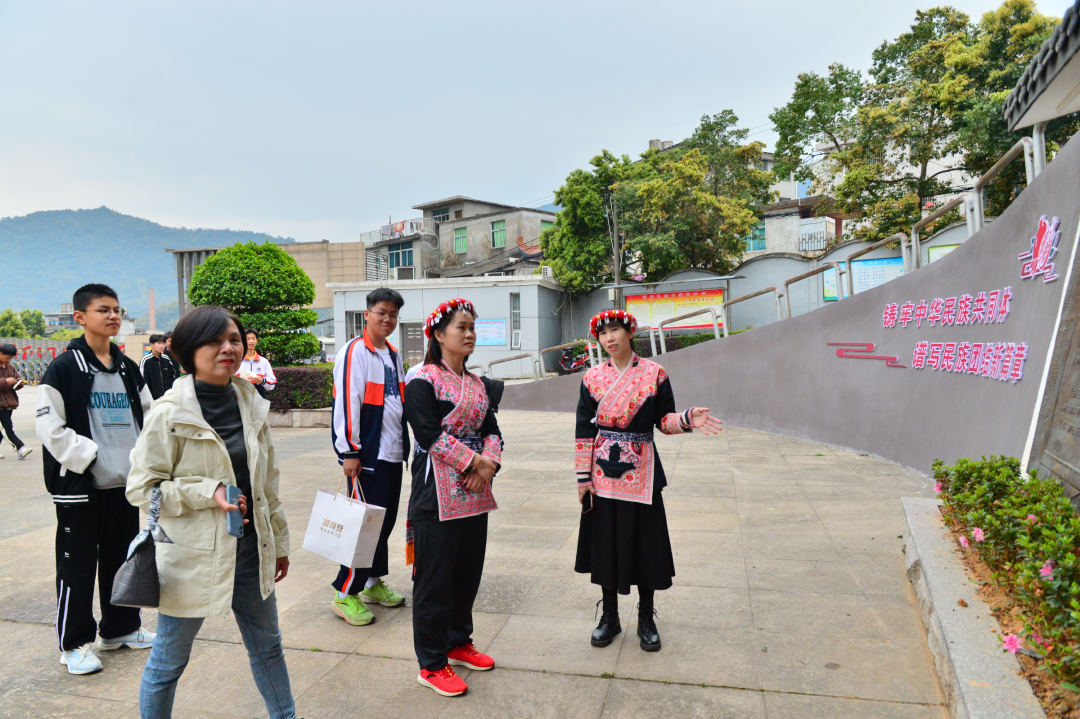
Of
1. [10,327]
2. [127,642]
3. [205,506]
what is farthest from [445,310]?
[10,327]

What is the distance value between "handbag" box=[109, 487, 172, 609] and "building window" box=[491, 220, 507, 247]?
29.9 meters

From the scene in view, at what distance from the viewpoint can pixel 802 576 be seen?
3.90 meters

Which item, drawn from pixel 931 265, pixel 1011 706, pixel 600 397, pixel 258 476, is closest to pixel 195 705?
pixel 258 476

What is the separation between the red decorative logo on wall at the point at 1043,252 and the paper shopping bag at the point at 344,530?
461 centimetres

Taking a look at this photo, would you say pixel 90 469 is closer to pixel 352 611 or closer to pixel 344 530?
pixel 344 530

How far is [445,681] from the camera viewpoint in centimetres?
273

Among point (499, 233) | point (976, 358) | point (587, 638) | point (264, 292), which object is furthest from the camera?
point (499, 233)

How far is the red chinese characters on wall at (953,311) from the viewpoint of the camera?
548cm

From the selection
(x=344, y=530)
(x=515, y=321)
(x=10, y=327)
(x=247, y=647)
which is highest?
(x=10, y=327)

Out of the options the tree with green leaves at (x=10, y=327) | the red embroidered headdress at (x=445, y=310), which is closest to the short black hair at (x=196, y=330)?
the red embroidered headdress at (x=445, y=310)

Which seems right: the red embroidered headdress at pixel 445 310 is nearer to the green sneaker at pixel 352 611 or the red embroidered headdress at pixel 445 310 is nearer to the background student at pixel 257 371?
the green sneaker at pixel 352 611

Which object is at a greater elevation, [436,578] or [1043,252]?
[1043,252]

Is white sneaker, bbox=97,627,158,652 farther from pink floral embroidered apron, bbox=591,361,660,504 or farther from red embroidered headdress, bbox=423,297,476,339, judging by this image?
pink floral embroidered apron, bbox=591,361,660,504

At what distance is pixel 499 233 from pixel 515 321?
9.75 metres
